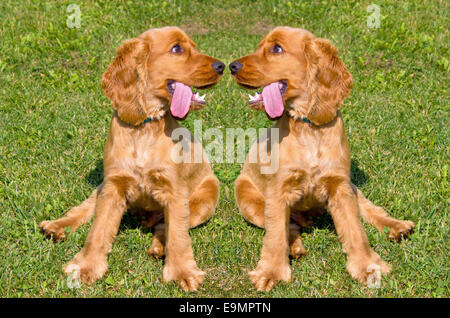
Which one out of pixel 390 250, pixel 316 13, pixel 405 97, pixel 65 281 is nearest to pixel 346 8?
pixel 316 13

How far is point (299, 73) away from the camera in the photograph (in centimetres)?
483

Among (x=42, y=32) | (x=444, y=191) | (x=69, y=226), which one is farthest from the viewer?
(x=42, y=32)

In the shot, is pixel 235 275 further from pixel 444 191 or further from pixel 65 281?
pixel 444 191

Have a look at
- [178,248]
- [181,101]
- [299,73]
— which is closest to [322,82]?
[299,73]

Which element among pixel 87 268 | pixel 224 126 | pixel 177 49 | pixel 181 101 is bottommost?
pixel 224 126

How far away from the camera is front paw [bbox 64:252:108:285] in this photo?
15.8 ft

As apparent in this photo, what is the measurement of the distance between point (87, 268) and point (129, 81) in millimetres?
1490

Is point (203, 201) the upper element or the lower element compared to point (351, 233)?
lower

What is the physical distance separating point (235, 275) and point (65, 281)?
135 centimetres

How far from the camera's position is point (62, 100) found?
7.91 m

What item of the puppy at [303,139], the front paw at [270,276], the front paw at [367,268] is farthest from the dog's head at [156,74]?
the front paw at [367,268]

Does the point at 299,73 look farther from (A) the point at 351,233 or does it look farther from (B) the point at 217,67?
(A) the point at 351,233

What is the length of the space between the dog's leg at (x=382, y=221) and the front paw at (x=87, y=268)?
89.3 inches

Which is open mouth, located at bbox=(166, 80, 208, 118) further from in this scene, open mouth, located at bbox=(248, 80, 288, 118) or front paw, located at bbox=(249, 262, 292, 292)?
front paw, located at bbox=(249, 262, 292, 292)
